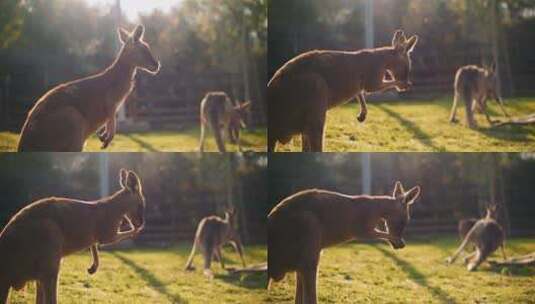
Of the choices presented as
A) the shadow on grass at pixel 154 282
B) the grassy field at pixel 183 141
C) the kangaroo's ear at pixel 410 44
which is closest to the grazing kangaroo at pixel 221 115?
the grassy field at pixel 183 141

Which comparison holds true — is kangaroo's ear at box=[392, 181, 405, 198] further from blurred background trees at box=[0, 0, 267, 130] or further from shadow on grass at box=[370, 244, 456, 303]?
blurred background trees at box=[0, 0, 267, 130]

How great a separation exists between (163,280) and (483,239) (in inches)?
83.8

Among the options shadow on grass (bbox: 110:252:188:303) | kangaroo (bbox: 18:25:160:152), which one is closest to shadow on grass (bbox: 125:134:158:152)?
kangaroo (bbox: 18:25:160:152)

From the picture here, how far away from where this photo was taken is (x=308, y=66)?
602 centimetres

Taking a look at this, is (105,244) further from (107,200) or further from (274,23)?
(274,23)

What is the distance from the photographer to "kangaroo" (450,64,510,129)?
6102mm

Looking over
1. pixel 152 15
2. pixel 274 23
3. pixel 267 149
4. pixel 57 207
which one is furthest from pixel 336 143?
pixel 57 207

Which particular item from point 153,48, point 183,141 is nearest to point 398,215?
point 183,141

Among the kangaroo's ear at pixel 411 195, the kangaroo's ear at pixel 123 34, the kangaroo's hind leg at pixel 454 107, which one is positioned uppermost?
the kangaroo's ear at pixel 123 34

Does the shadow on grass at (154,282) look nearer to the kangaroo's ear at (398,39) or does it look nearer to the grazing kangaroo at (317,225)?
the grazing kangaroo at (317,225)

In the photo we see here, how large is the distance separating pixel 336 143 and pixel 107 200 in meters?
1.55

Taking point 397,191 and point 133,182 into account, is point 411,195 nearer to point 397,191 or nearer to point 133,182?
point 397,191

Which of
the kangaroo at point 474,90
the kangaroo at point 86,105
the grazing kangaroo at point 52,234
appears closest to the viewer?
the grazing kangaroo at point 52,234

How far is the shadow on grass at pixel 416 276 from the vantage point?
605cm
